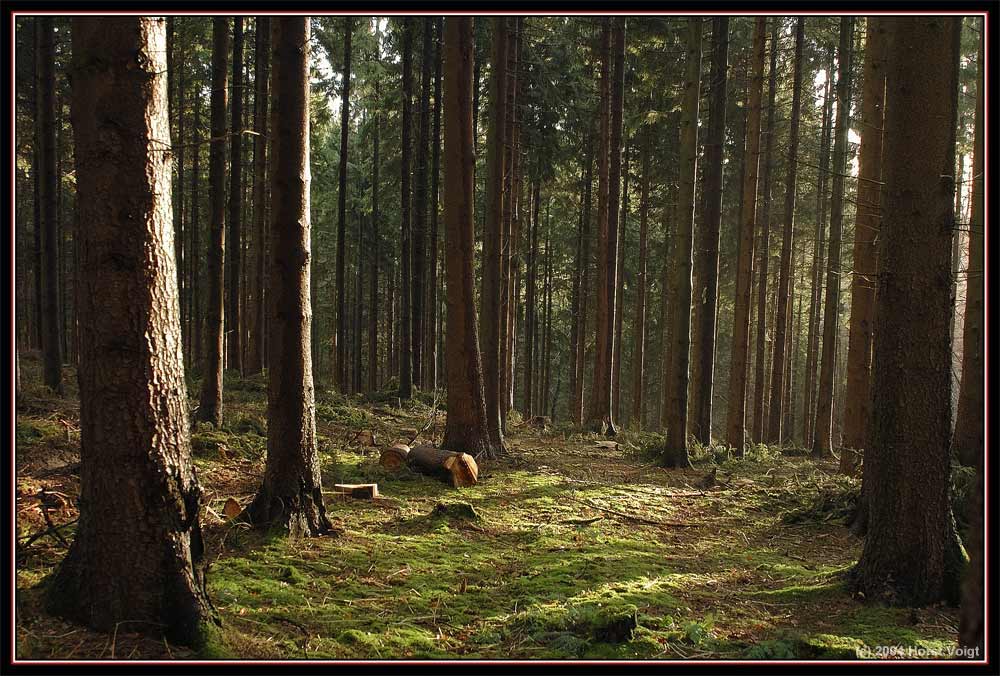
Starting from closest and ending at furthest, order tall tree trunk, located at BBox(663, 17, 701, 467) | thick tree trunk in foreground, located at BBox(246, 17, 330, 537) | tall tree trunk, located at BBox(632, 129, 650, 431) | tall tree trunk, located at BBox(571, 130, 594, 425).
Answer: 1. thick tree trunk in foreground, located at BBox(246, 17, 330, 537)
2. tall tree trunk, located at BBox(663, 17, 701, 467)
3. tall tree trunk, located at BBox(632, 129, 650, 431)
4. tall tree trunk, located at BBox(571, 130, 594, 425)

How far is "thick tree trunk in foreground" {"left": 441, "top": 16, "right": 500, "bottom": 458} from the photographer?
453 inches

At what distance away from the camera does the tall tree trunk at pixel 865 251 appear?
10.9m

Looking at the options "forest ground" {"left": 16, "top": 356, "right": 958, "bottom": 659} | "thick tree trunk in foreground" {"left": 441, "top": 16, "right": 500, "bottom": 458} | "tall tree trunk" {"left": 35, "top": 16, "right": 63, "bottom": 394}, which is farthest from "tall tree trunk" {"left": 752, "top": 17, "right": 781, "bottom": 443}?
"tall tree trunk" {"left": 35, "top": 16, "right": 63, "bottom": 394}

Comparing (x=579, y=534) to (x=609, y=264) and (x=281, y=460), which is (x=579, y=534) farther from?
(x=609, y=264)

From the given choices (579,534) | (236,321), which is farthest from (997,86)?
(236,321)

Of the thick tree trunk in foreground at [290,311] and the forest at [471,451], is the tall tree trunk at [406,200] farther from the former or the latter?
the thick tree trunk in foreground at [290,311]

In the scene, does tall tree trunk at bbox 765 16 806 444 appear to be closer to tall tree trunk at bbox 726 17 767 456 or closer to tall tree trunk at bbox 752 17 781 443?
tall tree trunk at bbox 752 17 781 443

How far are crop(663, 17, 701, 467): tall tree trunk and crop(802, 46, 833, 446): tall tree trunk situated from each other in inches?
338

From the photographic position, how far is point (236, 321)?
19094mm

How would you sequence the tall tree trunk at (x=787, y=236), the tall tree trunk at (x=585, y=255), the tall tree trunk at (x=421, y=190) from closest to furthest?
the tall tree trunk at (x=787, y=236)
the tall tree trunk at (x=421, y=190)
the tall tree trunk at (x=585, y=255)

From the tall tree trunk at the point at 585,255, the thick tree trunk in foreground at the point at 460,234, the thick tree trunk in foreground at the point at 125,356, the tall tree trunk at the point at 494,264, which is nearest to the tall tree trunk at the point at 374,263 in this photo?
the tall tree trunk at the point at 585,255

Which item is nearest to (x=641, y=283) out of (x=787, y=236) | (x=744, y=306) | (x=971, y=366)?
(x=787, y=236)

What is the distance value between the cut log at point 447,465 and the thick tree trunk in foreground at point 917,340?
19.8 ft

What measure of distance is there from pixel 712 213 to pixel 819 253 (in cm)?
1282
